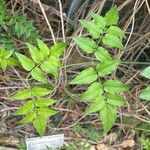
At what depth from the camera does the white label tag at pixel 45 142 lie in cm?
142

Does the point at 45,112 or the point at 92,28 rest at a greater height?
the point at 92,28

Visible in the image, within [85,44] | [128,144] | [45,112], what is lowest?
[128,144]

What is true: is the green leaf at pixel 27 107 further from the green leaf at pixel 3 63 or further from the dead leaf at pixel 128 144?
the dead leaf at pixel 128 144

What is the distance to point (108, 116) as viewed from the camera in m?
1.08

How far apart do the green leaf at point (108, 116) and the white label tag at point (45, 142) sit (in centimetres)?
40

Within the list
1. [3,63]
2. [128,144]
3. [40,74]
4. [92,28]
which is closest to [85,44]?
[92,28]

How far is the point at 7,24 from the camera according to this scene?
1.46m

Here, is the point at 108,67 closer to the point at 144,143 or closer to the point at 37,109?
the point at 37,109

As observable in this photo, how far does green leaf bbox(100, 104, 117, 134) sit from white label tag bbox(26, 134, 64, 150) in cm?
40

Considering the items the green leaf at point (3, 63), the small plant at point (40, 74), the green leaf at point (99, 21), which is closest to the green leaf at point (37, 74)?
the small plant at point (40, 74)

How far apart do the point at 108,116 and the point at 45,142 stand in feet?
1.43

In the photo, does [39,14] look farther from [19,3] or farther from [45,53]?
[45,53]

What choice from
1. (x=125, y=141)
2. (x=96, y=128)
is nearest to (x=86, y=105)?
(x=96, y=128)

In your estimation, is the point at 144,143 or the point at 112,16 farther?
the point at 144,143
